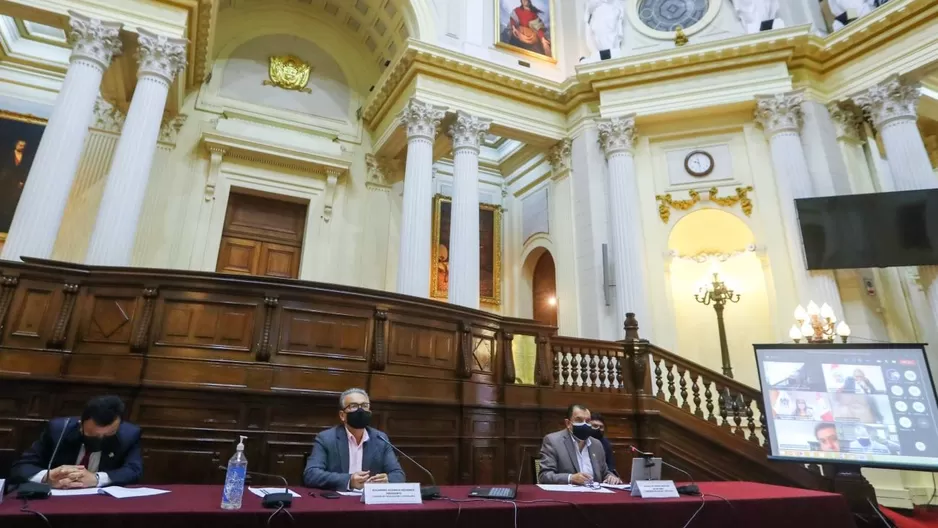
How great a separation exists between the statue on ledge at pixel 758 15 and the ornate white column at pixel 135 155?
10168 mm

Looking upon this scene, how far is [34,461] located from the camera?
9.30 ft

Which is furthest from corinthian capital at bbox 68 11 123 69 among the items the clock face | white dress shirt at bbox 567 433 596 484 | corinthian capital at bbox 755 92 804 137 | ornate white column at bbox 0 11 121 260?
corinthian capital at bbox 755 92 804 137

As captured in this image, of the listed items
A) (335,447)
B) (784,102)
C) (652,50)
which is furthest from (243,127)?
(784,102)

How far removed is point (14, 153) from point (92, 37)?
3.43 metres

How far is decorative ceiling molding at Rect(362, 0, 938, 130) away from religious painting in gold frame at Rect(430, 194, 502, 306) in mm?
2731

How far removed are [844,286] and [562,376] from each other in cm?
577

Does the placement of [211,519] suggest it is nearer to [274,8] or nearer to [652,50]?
[652,50]

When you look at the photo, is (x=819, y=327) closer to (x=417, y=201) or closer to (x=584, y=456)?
(x=584, y=456)

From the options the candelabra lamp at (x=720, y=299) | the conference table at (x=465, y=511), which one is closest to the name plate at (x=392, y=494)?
the conference table at (x=465, y=511)

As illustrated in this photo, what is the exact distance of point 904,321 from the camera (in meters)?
8.56

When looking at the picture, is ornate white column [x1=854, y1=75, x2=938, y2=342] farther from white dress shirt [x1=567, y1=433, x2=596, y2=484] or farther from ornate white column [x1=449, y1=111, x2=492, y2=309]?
white dress shirt [x1=567, y1=433, x2=596, y2=484]

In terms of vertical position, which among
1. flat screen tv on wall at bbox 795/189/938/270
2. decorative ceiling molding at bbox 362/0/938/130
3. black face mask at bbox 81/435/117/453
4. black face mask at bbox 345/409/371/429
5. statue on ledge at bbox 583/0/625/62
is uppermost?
statue on ledge at bbox 583/0/625/62

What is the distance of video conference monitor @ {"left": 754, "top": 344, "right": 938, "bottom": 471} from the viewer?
434 cm

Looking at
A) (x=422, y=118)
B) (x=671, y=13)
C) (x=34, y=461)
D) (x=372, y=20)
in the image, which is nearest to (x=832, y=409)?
(x=34, y=461)
